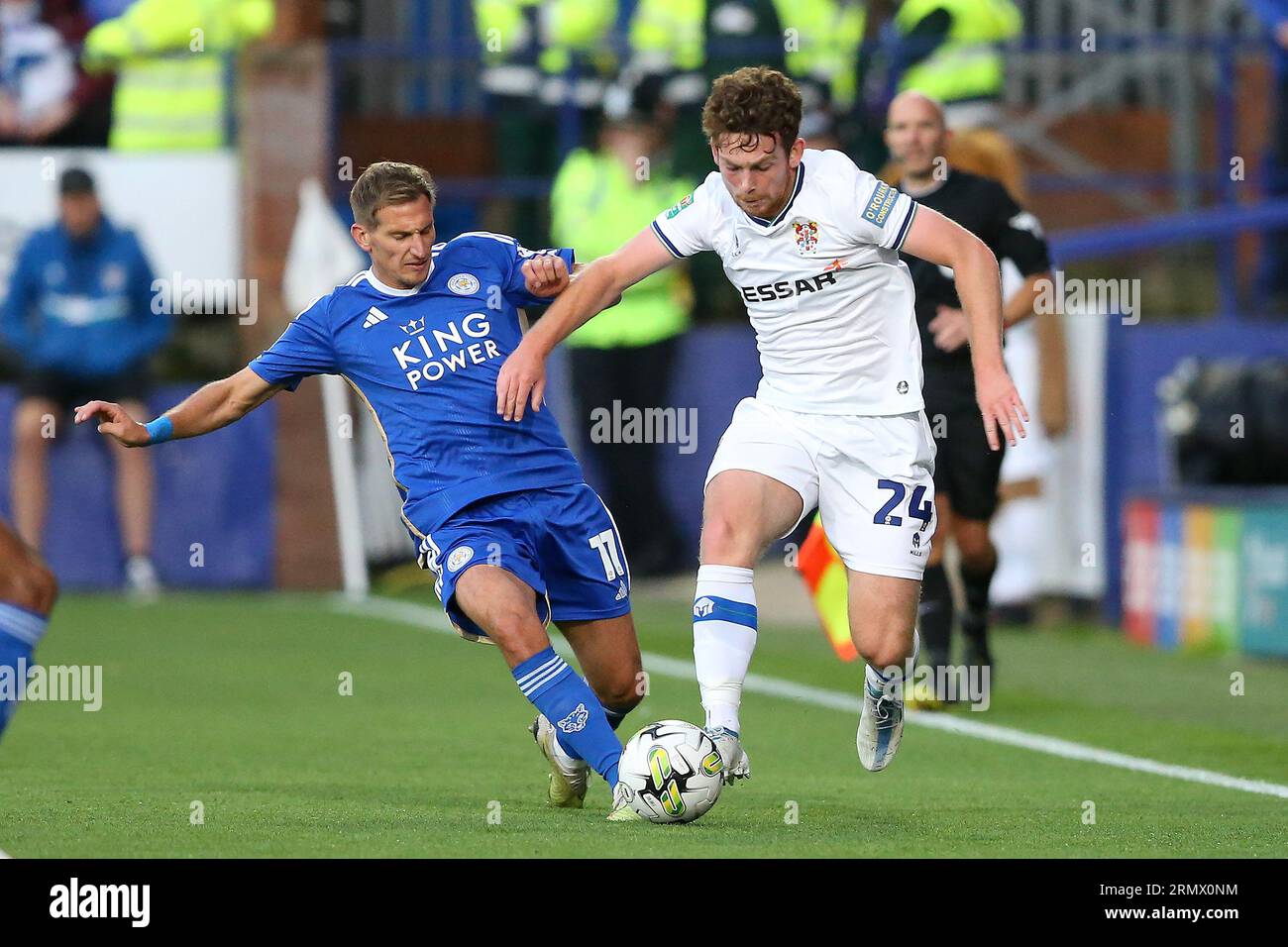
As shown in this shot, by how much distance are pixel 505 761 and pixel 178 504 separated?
8368 millimetres

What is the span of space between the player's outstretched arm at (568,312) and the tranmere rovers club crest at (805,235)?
37cm

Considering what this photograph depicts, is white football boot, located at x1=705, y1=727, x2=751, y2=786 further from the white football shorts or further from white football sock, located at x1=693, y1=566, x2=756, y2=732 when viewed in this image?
the white football shorts

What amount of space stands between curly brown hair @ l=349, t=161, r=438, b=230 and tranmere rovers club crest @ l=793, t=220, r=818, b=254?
3.50ft

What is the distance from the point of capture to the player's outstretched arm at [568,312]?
268 inches

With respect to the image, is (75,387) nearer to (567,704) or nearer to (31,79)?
(31,79)

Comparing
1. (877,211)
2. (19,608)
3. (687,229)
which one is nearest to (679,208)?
(687,229)

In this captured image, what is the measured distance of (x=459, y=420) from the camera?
700cm

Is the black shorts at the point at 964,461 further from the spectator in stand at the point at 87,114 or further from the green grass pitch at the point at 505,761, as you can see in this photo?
the spectator in stand at the point at 87,114

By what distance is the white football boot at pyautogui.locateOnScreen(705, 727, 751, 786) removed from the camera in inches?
257

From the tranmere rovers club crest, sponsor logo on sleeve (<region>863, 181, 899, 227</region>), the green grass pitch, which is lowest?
the green grass pitch

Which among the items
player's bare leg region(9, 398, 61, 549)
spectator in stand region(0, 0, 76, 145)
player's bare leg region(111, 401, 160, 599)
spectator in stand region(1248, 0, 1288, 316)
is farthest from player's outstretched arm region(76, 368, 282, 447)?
spectator in stand region(1248, 0, 1288, 316)

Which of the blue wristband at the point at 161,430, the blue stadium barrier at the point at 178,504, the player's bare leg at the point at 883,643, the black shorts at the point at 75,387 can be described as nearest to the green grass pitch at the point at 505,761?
the player's bare leg at the point at 883,643

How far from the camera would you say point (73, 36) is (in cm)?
1736
